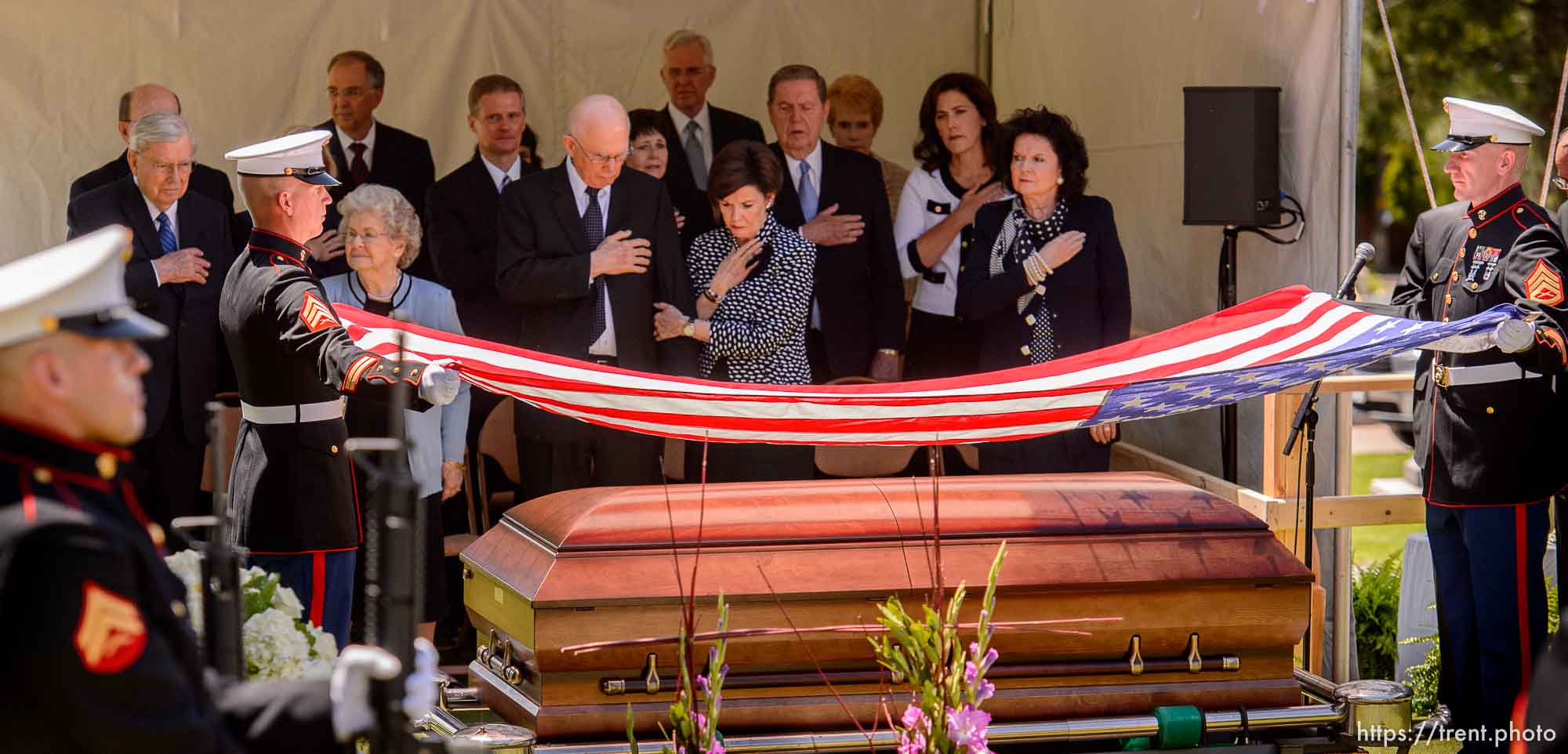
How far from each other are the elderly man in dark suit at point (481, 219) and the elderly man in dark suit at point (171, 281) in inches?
29.0

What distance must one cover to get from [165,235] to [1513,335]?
13.2ft

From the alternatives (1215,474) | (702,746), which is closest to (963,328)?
(1215,474)

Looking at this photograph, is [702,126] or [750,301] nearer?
[750,301]

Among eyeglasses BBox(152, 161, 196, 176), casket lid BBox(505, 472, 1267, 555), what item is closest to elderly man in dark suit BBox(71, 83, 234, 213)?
eyeglasses BBox(152, 161, 196, 176)

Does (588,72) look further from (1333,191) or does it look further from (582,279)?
(1333,191)

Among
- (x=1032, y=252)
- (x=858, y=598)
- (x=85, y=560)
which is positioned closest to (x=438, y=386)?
(x=858, y=598)

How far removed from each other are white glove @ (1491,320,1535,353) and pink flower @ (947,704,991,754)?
1.85 meters

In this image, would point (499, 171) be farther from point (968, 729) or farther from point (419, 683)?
point (419, 683)

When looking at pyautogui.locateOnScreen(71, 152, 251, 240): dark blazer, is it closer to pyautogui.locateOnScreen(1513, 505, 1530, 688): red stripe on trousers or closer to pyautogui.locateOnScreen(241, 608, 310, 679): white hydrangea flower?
pyautogui.locateOnScreen(241, 608, 310, 679): white hydrangea flower

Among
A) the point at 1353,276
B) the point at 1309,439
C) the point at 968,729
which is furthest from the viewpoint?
the point at 1353,276

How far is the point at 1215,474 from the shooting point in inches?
238

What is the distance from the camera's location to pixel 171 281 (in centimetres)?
530

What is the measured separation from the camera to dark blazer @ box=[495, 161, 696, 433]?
522 cm

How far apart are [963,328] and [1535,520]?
219 cm
